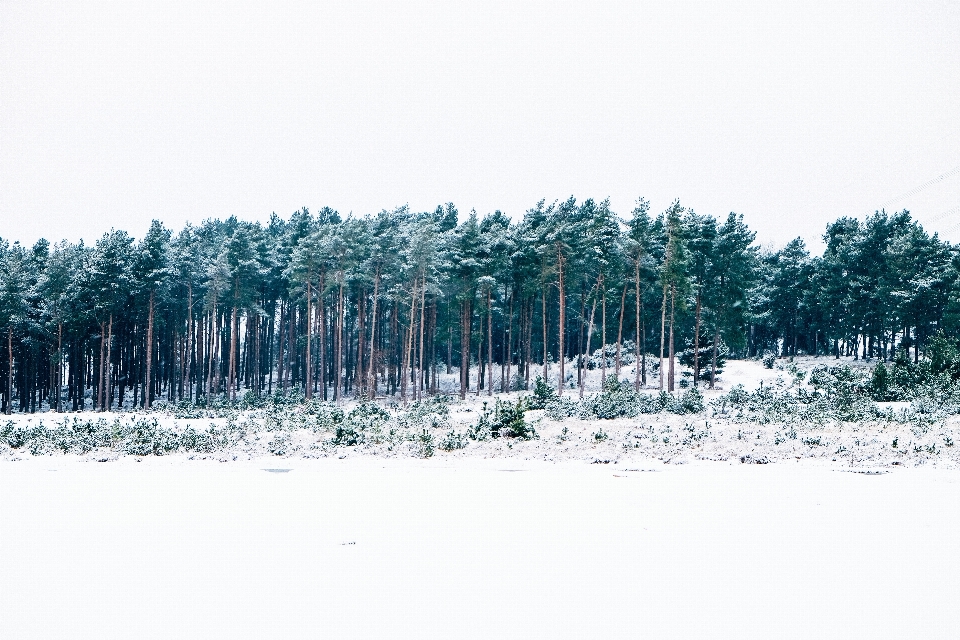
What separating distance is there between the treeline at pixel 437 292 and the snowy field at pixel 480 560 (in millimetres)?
32891

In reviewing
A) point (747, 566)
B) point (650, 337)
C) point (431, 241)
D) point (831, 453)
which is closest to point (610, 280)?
point (431, 241)

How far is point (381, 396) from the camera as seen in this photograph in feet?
177

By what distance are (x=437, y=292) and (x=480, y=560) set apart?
41.3 m

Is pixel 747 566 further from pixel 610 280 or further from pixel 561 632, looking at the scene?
pixel 610 280

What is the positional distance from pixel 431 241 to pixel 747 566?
137 ft

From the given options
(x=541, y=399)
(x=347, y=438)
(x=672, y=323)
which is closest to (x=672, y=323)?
(x=672, y=323)

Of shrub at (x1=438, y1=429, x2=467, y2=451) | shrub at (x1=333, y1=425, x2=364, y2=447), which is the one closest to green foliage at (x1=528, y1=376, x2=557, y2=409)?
shrub at (x1=438, y1=429, x2=467, y2=451)

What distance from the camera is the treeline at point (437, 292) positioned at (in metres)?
46.6

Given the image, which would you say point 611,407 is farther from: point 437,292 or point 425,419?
point 437,292

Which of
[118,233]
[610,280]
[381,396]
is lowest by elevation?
[381,396]

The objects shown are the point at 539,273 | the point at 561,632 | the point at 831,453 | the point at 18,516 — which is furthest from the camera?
the point at 539,273

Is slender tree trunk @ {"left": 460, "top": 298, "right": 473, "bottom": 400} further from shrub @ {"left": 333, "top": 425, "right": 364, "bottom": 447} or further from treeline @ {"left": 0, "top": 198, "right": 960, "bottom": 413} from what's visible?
shrub @ {"left": 333, "top": 425, "right": 364, "bottom": 447}

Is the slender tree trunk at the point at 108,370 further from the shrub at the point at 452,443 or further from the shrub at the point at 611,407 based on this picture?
the shrub at the point at 611,407

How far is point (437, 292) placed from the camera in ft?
155
